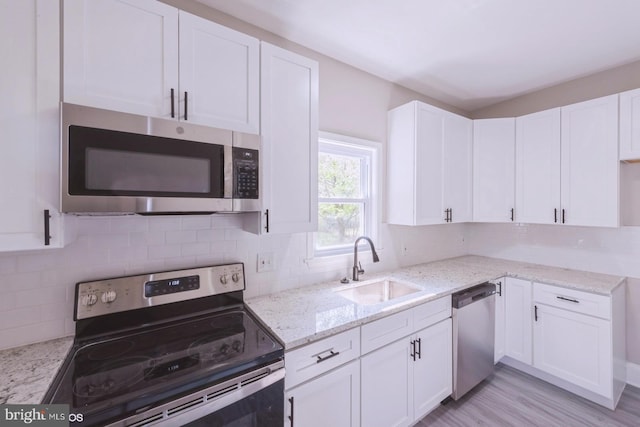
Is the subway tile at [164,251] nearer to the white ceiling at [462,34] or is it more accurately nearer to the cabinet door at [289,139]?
the cabinet door at [289,139]

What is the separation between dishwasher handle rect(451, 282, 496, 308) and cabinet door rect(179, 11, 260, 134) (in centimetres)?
183

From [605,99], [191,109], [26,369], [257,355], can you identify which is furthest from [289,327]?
[605,99]

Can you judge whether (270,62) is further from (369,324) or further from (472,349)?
(472,349)

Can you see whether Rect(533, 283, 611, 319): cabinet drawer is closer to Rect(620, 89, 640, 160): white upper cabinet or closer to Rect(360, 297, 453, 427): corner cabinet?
Rect(360, 297, 453, 427): corner cabinet

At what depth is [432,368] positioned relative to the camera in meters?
1.92

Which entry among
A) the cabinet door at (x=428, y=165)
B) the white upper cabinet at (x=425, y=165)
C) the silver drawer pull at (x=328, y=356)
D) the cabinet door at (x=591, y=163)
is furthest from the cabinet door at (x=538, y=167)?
the silver drawer pull at (x=328, y=356)

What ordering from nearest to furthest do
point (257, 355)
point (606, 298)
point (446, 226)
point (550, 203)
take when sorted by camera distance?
point (257, 355)
point (606, 298)
point (550, 203)
point (446, 226)

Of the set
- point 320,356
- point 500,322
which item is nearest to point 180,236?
point 320,356

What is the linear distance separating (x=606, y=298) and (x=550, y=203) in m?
0.88

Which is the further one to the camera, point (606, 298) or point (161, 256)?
point (606, 298)

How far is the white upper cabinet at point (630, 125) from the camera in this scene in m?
2.05

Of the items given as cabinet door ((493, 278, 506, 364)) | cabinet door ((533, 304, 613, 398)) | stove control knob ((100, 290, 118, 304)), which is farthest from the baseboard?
stove control knob ((100, 290, 118, 304))

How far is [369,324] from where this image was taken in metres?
1.55

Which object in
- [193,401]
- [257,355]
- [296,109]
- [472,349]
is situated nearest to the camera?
[193,401]
